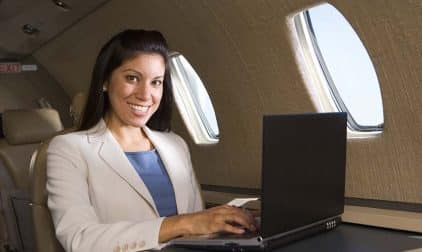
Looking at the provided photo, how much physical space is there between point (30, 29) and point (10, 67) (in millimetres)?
1320

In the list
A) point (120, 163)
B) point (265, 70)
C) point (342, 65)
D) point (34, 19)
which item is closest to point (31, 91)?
point (34, 19)

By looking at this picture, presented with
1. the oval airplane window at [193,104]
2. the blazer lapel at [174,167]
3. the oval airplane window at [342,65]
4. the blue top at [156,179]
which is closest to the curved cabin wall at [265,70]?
the oval airplane window at [193,104]

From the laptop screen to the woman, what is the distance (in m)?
0.18

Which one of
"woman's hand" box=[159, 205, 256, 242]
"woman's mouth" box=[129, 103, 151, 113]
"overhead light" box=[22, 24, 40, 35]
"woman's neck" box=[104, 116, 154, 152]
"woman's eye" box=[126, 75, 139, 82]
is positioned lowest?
"woman's hand" box=[159, 205, 256, 242]

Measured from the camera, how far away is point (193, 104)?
5305 millimetres

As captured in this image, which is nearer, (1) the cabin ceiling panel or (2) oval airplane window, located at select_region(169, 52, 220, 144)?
(1) the cabin ceiling panel

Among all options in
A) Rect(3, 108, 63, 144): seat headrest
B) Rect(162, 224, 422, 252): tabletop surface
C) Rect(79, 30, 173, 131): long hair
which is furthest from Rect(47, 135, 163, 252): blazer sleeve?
Rect(3, 108, 63, 144): seat headrest

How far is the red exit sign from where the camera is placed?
6.55 m

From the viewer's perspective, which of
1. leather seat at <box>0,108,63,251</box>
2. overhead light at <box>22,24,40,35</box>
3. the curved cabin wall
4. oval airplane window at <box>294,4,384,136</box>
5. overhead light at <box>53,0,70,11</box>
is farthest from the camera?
overhead light at <box>22,24,40,35</box>

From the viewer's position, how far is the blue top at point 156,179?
2469 mm

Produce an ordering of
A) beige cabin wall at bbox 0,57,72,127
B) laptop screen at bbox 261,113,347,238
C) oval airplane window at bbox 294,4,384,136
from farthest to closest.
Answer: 1. beige cabin wall at bbox 0,57,72,127
2. oval airplane window at bbox 294,4,384,136
3. laptop screen at bbox 261,113,347,238

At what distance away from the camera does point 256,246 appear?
1906 mm

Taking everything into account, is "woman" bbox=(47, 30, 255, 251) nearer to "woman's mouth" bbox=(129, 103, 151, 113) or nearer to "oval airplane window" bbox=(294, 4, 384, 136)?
"woman's mouth" bbox=(129, 103, 151, 113)

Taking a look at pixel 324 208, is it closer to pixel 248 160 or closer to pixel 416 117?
pixel 416 117
